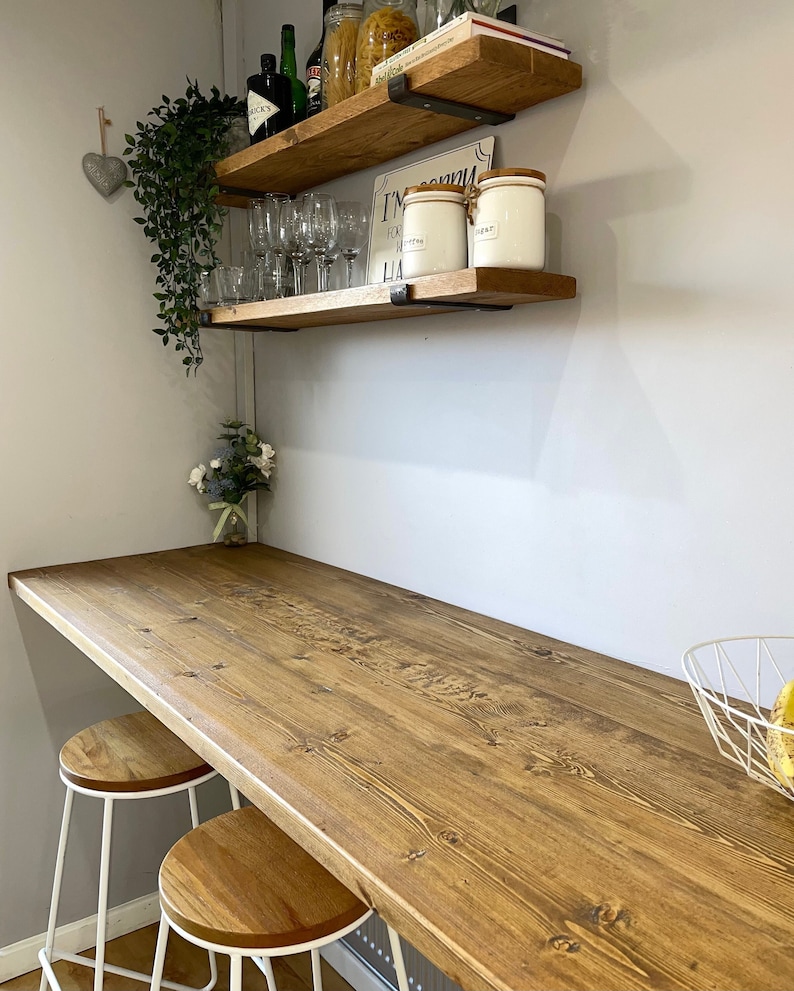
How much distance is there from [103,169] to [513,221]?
1.22m

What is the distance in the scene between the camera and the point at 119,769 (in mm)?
1537

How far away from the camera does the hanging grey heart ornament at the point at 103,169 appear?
196cm

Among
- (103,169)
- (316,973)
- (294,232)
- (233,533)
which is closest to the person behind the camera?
(316,973)

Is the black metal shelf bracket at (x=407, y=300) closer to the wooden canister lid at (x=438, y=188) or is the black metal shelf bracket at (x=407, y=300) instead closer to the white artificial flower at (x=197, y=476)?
the wooden canister lid at (x=438, y=188)

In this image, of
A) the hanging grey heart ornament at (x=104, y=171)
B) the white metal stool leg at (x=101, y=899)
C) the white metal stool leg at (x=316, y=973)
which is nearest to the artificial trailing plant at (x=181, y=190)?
the hanging grey heart ornament at (x=104, y=171)

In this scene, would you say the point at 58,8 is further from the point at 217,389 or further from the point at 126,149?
the point at 217,389

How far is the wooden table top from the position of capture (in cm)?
66

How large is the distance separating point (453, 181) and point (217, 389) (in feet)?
3.27

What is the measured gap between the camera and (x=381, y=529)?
1.82m

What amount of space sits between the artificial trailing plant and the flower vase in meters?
0.43

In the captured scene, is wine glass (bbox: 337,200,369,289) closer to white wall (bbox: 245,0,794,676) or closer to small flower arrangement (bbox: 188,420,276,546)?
white wall (bbox: 245,0,794,676)

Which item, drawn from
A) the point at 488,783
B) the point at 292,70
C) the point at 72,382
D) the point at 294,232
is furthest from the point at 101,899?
the point at 292,70

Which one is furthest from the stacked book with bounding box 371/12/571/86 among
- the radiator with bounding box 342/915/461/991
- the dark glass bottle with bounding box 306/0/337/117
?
the radiator with bounding box 342/915/461/991

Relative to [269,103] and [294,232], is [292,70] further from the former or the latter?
[294,232]
